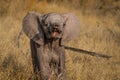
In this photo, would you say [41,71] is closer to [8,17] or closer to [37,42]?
[37,42]

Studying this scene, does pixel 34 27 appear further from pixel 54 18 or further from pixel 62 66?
pixel 62 66

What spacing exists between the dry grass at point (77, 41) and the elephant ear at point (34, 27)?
641 mm

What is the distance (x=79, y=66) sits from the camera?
6758mm

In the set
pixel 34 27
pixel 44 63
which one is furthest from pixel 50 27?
pixel 44 63

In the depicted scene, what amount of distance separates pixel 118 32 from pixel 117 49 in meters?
3.14

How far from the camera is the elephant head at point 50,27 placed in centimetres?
463

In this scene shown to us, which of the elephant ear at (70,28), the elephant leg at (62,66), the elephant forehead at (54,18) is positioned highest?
the elephant forehead at (54,18)

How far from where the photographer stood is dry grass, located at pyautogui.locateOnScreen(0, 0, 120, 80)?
636 cm

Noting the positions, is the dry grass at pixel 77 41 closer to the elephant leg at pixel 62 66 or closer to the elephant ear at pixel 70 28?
the elephant leg at pixel 62 66

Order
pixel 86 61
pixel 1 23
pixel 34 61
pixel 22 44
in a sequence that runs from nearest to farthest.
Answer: pixel 34 61 < pixel 86 61 < pixel 22 44 < pixel 1 23

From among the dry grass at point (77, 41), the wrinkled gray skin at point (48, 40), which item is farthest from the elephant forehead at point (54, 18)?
the dry grass at point (77, 41)

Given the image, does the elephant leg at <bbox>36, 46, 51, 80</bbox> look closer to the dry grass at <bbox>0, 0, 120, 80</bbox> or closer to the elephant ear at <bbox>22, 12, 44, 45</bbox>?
the elephant ear at <bbox>22, 12, 44, 45</bbox>

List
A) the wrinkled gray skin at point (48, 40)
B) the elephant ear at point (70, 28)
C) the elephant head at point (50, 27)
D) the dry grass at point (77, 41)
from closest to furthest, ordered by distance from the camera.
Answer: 1. the elephant head at point (50, 27)
2. the wrinkled gray skin at point (48, 40)
3. the elephant ear at point (70, 28)
4. the dry grass at point (77, 41)

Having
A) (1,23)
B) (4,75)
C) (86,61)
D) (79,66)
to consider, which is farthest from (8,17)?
(4,75)
